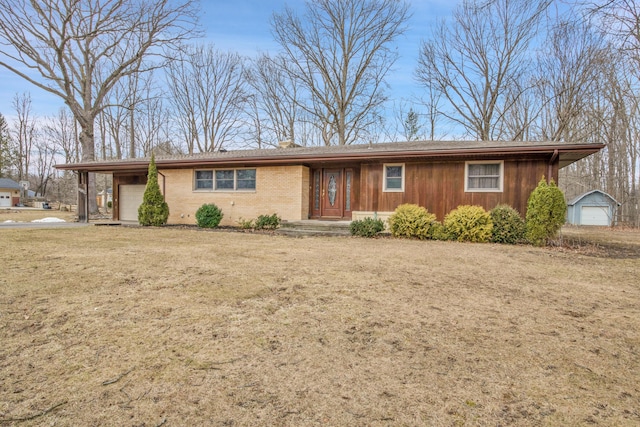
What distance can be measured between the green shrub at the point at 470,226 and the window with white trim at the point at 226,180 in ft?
25.0

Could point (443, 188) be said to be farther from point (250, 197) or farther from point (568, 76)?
point (568, 76)

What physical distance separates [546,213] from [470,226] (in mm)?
1851

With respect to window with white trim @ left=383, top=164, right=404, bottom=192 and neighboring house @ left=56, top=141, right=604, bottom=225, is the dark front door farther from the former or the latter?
window with white trim @ left=383, top=164, right=404, bottom=192

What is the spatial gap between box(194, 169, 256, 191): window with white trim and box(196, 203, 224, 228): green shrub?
122 centimetres

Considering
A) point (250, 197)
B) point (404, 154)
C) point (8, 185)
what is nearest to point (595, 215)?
point (404, 154)

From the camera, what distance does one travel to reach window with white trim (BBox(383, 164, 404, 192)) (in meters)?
11.7

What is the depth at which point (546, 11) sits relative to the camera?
13.7 ft

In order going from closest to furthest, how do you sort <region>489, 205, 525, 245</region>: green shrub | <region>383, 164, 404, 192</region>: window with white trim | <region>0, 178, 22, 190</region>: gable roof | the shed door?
<region>489, 205, 525, 245</region>: green shrub → <region>383, 164, 404, 192</region>: window with white trim → the shed door → <region>0, 178, 22, 190</region>: gable roof

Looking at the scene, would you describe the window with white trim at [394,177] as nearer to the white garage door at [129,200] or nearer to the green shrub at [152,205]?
the green shrub at [152,205]

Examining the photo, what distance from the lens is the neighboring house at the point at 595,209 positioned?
778 inches

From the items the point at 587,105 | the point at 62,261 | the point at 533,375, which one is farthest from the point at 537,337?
the point at 587,105

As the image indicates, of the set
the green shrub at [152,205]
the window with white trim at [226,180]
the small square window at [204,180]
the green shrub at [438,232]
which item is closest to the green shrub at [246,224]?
the window with white trim at [226,180]

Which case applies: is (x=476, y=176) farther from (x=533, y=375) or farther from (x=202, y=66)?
(x=202, y=66)

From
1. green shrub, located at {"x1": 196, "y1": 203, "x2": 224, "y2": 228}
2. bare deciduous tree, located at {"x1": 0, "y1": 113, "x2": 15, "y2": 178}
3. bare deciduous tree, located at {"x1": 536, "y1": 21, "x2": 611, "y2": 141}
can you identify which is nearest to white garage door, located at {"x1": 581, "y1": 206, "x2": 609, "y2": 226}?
bare deciduous tree, located at {"x1": 536, "y1": 21, "x2": 611, "y2": 141}
